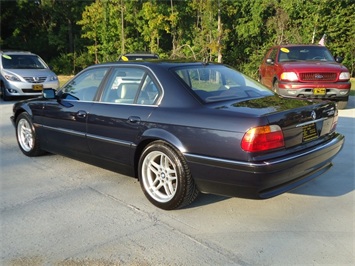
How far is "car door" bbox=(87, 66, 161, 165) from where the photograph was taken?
3805 millimetres

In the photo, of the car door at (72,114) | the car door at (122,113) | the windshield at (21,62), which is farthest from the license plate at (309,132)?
the windshield at (21,62)

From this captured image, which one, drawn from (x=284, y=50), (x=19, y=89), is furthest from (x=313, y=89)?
(x=19, y=89)

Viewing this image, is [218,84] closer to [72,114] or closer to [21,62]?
[72,114]

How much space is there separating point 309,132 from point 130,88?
1960mm

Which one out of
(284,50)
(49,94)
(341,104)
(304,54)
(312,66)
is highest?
(284,50)

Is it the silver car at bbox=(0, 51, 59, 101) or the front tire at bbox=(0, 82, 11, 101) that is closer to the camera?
the silver car at bbox=(0, 51, 59, 101)

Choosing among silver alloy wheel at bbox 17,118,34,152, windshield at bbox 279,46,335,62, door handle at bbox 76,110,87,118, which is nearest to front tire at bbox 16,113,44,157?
silver alloy wheel at bbox 17,118,34,152

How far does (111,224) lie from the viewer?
3.36 metres

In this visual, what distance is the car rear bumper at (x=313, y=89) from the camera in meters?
8.41

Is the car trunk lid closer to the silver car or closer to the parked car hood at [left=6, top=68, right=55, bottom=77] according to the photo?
the silver car

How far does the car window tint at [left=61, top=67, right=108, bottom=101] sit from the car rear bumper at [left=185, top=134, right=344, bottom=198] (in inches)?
69.3

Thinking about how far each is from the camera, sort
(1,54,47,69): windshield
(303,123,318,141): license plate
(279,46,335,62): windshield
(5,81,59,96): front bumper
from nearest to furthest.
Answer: (303,123,318,141): license plate → (279,46,335,62): windshield → (5,81,59,96): front bumper → (1,54,47,69): windshield

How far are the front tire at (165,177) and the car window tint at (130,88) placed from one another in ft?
1.81

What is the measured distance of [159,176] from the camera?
3.74 meters
